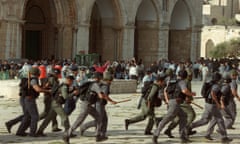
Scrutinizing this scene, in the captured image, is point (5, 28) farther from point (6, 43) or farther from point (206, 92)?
point (206, 92)

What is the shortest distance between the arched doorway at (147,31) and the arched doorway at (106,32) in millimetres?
2904

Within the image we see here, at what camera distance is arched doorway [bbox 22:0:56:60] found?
35.2m

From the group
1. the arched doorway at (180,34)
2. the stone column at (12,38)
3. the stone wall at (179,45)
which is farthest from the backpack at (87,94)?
the stone wall at (179,45)

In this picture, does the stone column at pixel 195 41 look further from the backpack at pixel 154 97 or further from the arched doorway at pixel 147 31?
the backpack at pixel 154 97

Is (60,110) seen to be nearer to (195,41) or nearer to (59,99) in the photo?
(59,99)

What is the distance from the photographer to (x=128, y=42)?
1414 inches

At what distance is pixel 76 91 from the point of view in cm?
1180

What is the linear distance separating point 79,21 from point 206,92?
21097 mm

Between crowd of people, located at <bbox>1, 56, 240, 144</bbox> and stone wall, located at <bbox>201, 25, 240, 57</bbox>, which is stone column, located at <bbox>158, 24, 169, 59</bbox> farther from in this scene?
stone wall, located at <bbox>201, 25, 240, 57</bbox>

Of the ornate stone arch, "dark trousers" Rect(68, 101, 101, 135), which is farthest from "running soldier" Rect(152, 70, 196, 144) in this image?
the ornate stone arch

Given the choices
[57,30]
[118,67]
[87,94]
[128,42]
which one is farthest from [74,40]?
[87,94]

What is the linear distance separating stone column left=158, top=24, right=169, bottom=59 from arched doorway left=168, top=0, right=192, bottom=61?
2.87 metres

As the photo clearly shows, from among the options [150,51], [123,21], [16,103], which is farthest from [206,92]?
[150,51]

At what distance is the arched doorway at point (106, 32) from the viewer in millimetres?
35531
